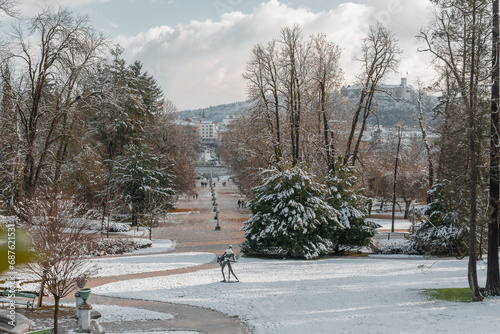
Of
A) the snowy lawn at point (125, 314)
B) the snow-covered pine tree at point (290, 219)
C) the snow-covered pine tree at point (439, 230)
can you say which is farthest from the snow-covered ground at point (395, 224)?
the snowy lawn at point (125, 314)

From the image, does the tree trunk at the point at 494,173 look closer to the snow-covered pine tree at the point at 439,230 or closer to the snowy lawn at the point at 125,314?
the snow-covered pine tree at the point at 439,230

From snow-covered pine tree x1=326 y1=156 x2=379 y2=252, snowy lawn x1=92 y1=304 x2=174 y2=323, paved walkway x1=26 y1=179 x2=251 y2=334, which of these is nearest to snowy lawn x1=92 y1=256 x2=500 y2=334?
paved walkway x1=26 y1=179 x2=251 y2=334

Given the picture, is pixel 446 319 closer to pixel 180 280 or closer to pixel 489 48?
pixel 489 48

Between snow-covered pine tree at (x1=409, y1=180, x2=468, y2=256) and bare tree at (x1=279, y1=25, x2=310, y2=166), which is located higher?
bare tree at (x1=279, y1=25, x2=310, y2=166)

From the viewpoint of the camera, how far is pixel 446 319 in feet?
43.2

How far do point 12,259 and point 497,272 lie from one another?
658 inches

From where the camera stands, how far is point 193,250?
30047 millimetres

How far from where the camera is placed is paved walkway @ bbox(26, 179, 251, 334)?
13.3m

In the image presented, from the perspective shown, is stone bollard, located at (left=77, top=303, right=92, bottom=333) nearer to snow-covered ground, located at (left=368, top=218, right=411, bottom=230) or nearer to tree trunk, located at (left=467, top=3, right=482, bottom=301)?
tree trunk, located at (left=467, top=3, right=482, bottom=301)

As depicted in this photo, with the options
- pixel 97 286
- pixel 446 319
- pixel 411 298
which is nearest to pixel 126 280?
pixel 97 286

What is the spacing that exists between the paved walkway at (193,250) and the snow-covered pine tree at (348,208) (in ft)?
22.4

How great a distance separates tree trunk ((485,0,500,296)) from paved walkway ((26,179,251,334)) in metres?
8.10

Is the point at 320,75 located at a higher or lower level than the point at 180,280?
higher

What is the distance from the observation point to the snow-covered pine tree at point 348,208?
28484mm
